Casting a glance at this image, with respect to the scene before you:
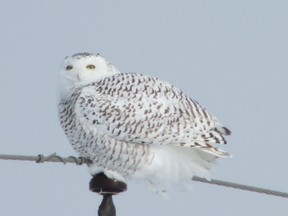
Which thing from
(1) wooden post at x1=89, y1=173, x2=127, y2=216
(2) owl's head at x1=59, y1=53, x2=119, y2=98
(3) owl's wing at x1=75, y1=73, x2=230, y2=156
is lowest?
(1) wooden post at x1=89, y1=173, x2=127, y2=216

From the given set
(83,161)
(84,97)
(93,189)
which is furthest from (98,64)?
(93,189)

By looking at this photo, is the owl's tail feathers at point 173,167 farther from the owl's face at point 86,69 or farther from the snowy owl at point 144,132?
the owl's face at point 86,69

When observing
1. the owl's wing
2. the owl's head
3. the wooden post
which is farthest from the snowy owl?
the wooden post

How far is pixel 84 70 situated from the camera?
9789 mm

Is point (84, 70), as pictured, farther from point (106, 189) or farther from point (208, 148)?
point (106, 189)

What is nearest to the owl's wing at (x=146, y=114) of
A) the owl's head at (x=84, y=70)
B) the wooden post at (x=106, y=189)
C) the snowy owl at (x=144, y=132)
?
the snowy owl at (x=144, y=132)

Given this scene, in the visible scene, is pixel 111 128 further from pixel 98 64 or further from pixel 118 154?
pixel 98 64

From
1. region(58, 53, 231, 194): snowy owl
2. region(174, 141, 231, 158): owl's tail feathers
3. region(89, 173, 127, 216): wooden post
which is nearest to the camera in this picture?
region(89, 173, 127, 216): wooden post

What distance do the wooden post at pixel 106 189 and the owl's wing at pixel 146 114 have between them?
1.47 metres

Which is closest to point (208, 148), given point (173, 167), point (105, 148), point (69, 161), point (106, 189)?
point (173, 167)

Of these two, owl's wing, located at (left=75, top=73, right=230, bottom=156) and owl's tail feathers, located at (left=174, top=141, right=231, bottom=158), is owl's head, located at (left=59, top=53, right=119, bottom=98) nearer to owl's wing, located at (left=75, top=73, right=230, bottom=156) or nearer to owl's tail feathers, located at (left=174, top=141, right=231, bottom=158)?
owl's wing, located at (left=75, top=73, right=230, bottom=156)

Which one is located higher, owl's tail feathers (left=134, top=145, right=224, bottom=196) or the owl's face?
the owl's face

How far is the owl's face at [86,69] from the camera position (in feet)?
31.9

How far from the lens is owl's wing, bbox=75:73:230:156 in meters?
9.05
